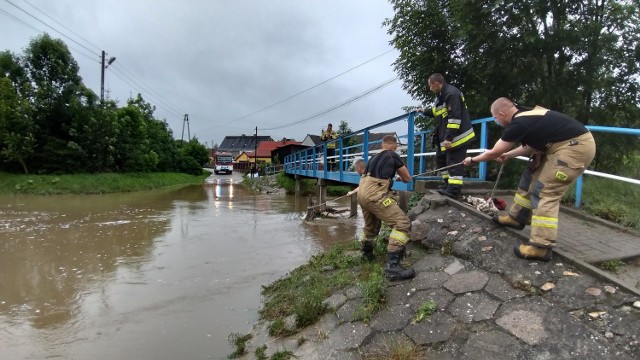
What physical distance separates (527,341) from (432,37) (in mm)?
8091

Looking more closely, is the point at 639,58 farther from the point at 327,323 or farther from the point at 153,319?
the point at 153,319

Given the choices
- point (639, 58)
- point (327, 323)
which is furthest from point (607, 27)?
point (327, 323)

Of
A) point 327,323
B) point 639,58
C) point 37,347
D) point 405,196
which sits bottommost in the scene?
point 37,347

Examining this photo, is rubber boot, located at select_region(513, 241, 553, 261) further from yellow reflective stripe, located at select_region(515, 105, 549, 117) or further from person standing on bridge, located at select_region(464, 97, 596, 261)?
yellow reflective stripe, located at select_region(515, 105, 549, 117)

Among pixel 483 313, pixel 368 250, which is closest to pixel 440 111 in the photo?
pixel 368 250

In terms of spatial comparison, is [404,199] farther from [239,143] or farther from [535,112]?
[239,143]

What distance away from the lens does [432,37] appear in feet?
31.9

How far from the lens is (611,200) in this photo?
5.29 metres

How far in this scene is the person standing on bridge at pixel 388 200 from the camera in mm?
4426

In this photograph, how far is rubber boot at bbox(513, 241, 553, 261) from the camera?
364cm

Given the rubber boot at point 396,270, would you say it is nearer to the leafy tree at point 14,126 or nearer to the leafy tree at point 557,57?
the leafy tree at point 557,57

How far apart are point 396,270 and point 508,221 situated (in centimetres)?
120

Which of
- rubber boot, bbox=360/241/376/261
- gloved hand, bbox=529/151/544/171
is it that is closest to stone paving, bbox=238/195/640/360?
rubber boot, bbox=360/241/376/261

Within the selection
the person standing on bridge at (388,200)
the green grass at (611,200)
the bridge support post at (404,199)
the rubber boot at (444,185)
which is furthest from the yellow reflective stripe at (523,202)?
the bridge support post at (404,199)
